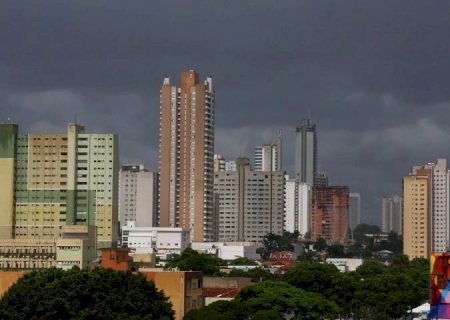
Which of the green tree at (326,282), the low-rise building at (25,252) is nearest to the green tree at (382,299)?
the green tree at (326,282)

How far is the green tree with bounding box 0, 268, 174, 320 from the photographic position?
53.3m

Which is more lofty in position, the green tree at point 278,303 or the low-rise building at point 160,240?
the low-rise building at point 160,240

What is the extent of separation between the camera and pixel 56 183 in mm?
113375

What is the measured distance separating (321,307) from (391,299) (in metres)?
21.7

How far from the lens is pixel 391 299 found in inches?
3465

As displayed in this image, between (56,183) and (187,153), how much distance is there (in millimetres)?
47924

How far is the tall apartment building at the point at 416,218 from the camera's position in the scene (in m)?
190

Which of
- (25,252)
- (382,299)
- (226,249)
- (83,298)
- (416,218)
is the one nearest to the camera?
(83,298)

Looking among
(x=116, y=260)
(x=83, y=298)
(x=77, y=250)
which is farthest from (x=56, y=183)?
(x=83, y=298)

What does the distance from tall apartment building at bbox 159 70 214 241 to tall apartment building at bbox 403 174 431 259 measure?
39200 millimetres

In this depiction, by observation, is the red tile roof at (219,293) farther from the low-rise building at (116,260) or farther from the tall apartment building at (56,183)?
the tall apartment building at (56,183)

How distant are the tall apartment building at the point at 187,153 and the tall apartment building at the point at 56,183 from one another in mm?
45633

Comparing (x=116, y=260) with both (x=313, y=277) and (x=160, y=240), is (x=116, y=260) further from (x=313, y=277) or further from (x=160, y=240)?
(x=160, y=240)

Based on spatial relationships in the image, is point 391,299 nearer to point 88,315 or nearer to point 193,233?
point 88,315
